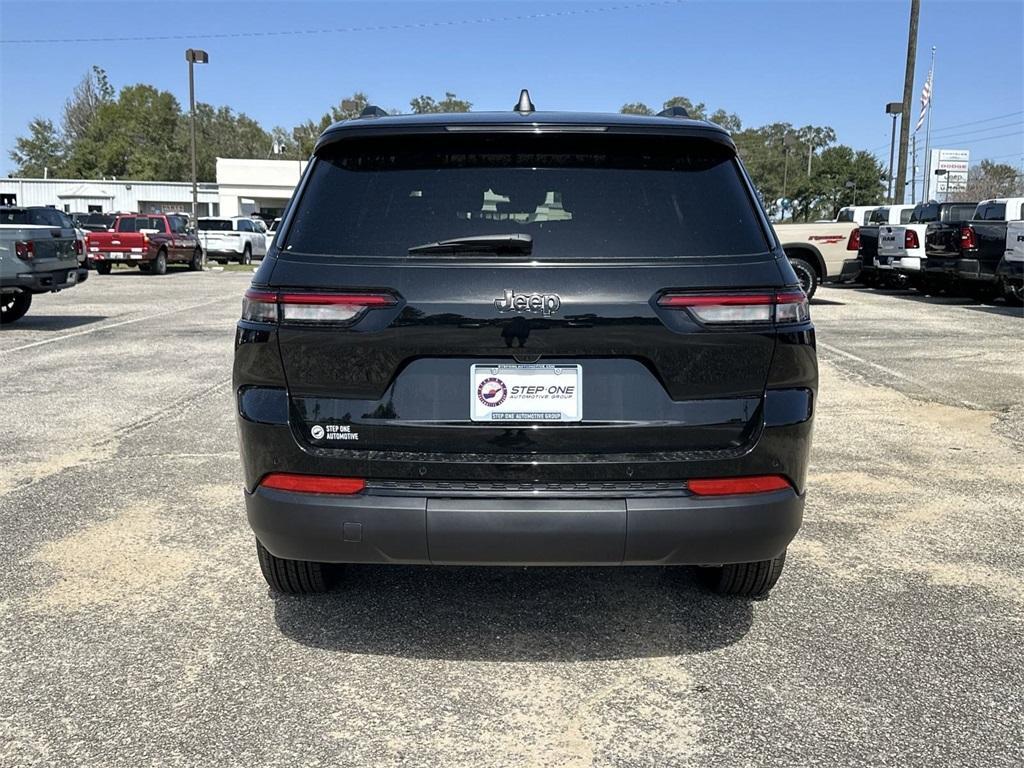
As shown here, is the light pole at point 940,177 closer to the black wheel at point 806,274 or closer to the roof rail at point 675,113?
the black wheel at point 806,274

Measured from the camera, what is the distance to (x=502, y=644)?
3.38m

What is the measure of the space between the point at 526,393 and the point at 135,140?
11942cm

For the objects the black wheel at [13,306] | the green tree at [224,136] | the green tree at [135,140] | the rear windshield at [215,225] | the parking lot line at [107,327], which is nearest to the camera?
the parking lot line at [107,327]

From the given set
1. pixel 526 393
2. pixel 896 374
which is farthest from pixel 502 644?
pixel 896 374

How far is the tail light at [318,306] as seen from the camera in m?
2.86

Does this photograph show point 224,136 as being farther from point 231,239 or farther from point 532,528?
point 532,528

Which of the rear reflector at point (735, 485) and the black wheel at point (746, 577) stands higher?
the rear reflector at point (735, 485)

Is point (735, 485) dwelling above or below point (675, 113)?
below

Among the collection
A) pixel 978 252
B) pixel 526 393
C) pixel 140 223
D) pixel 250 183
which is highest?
pixel 250 183

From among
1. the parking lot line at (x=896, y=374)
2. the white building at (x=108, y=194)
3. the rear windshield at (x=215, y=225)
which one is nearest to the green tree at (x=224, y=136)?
the white building at (x=108, y=194)

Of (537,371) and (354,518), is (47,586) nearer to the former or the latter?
(354,518)

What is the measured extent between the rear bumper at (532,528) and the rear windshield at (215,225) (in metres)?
35.1

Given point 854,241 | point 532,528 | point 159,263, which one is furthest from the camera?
point 159,263

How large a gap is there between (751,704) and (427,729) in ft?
3.34
